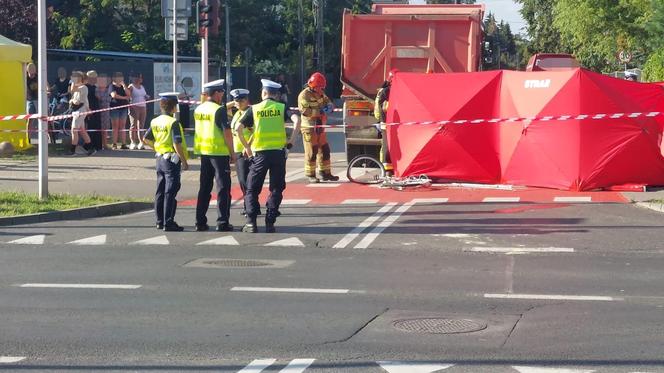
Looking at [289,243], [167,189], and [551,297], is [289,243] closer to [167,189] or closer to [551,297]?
[167,189]

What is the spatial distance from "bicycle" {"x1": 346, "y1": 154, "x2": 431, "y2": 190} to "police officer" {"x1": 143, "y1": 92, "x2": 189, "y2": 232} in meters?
5.18

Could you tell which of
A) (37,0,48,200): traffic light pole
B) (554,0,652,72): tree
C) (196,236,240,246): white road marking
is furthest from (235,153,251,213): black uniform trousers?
(554,0,652,72): tree

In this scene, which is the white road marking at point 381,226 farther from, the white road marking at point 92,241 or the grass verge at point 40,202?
the grass verge at point 40,202

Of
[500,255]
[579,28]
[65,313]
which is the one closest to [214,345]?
[65,313]

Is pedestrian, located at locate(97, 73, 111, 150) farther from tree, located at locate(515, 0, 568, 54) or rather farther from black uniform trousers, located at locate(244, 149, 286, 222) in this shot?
tree, located at locate(515, 0, 568, 54)

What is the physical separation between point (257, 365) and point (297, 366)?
243mm

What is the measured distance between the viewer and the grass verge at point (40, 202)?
15461mm

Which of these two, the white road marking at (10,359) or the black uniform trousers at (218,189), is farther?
the black uniform trousers at (218,189)

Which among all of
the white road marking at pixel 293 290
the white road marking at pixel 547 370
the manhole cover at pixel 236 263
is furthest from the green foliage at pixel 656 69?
the white road marking at pixel 547 370

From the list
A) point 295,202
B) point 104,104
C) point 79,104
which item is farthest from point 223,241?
point 104,104

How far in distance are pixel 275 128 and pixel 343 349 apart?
668 cm

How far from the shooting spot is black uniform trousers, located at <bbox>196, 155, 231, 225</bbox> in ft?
45.7

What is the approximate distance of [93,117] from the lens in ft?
83.0

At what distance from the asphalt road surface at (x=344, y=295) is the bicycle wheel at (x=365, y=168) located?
4244 millimetres
